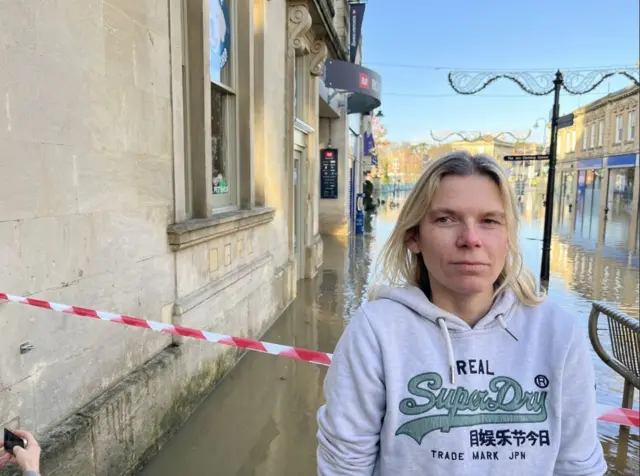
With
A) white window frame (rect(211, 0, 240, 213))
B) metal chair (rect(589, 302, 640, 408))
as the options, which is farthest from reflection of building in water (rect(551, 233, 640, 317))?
white window frame (rect(211, 0, 240, 213))

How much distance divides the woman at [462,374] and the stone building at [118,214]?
1.98 metres

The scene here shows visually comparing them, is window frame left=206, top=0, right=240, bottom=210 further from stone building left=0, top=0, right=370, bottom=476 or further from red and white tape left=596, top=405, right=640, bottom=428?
red and white tape left=596, top=405, right=640, bottom=428

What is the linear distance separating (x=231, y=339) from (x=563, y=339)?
1.74 m

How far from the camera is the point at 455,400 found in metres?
1.22

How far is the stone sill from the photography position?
13.0 feet

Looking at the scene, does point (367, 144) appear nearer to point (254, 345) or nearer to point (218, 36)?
point (218, 36)

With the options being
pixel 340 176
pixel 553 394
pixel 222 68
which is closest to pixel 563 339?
pixel 553 394

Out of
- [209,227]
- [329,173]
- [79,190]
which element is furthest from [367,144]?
[79,190]

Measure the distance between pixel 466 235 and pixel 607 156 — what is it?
1839 inches

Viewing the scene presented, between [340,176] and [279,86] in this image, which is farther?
[340,176]

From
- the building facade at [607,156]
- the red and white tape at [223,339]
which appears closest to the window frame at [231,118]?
the red and white tape at [223,339]

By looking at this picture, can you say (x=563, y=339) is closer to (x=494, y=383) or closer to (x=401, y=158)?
(x=494, y=383)

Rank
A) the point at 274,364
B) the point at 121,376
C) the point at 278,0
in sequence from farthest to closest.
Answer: the point at 278,0 → the point at 274,364 → the point at 121,376

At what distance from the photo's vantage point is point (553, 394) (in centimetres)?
124
